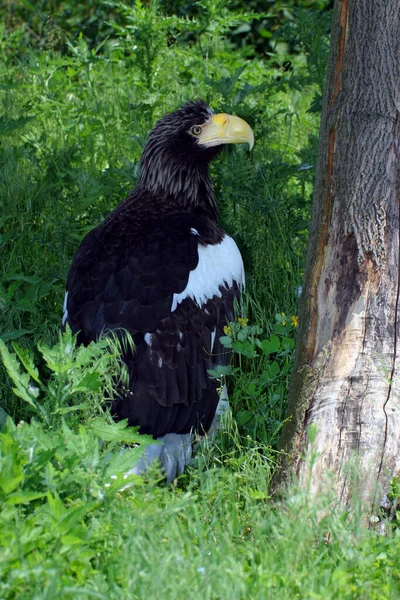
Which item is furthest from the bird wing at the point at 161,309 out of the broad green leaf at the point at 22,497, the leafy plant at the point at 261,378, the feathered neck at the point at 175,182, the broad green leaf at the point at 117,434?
the broad green leaf at the point at 22,497

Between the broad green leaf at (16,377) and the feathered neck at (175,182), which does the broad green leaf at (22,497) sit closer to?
the broad green leaf at (16,377)

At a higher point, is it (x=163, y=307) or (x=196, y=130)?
(x=196, y=130)

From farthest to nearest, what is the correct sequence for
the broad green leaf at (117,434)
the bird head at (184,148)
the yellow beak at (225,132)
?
1. the bird head at (184,148)
2. the yellow beak at (225,132)
3. the broad green leaf at (117,434)

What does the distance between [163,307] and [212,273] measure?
369 mm

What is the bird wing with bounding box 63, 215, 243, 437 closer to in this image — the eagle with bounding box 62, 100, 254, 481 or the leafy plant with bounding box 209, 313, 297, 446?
the eagle with bounding box 62, 100, 254, 481

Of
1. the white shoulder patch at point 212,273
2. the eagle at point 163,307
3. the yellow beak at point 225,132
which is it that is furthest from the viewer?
the yellow beak at point 225,132

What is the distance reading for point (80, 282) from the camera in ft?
15.0

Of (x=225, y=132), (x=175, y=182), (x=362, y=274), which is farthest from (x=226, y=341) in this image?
(x=225, y=132)

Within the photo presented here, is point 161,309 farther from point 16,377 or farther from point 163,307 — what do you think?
point 16,377

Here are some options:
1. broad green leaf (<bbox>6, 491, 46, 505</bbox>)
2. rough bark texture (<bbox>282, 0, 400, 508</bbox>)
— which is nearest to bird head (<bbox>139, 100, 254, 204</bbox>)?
rough bark texture (<bbox>282, 0, 400, 508</bbox>)

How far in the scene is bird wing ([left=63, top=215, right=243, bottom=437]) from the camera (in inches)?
169

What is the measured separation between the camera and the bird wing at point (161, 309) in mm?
4289

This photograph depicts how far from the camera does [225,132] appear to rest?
5.14m

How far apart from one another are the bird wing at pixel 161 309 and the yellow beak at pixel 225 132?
2.07 feet
